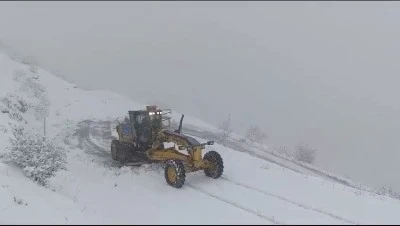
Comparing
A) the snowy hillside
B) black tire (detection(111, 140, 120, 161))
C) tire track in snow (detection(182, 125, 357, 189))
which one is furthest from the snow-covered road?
tire track in snow (detection(182, 125, 357, 189))

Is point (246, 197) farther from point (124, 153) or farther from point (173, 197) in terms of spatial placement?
point (124, 153)

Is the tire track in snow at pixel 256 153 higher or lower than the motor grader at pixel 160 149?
lower

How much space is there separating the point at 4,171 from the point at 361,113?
10216cm

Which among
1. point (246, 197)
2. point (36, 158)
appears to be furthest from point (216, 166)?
point (36, 158)

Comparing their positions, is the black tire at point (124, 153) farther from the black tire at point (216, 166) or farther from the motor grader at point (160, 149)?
the black tire at point (216, 166)

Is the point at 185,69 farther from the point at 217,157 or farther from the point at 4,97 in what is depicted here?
the point at 217,157

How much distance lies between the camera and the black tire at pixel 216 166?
17922 millimetres

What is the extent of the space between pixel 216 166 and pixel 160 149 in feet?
9.51

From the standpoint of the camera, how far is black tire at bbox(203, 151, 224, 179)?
17.9 m

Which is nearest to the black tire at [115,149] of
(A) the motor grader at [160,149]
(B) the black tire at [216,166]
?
(A) the motor grader at [160,149]

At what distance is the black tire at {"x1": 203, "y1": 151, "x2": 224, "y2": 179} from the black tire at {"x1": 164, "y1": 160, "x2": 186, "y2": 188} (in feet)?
5.28

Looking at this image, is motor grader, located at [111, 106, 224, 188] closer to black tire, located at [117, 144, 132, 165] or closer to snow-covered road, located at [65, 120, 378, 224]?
black tire, located at [117, 144, 132, 165]

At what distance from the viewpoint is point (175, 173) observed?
16734 millimetres

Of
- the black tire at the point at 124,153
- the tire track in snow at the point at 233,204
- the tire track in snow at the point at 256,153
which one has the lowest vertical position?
the tire track in snow at the point at 256,153
